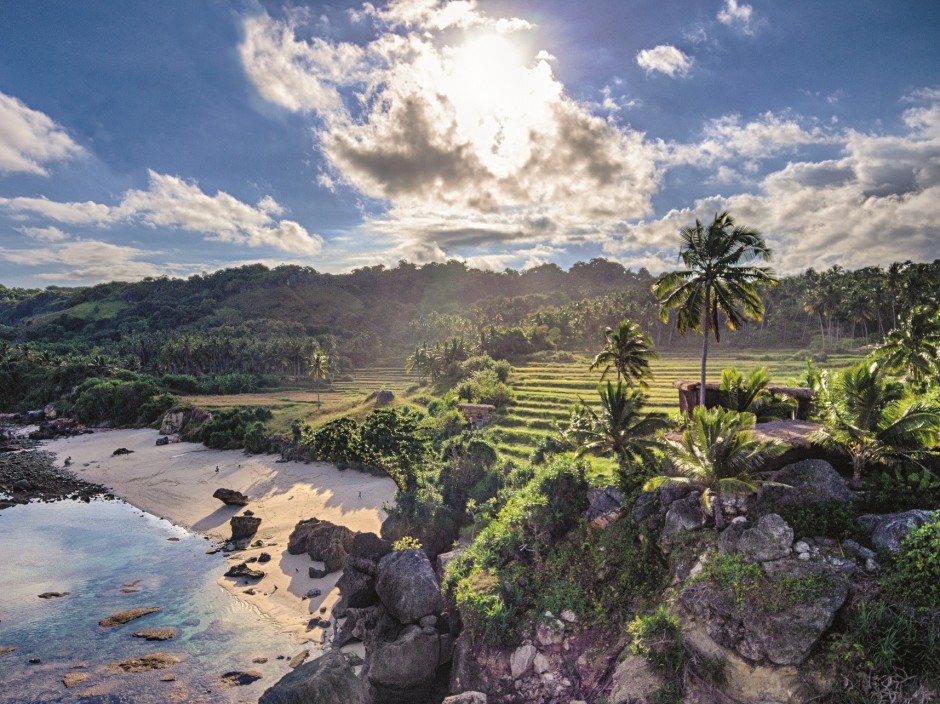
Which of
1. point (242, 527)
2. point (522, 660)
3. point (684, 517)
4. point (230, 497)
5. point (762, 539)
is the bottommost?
point (230, 497)

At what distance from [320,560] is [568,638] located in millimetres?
20940

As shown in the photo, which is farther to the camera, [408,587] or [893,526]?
[408,587]

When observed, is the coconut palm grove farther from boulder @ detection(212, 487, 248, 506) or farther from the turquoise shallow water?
boulder @ detection(212, 487, 248, 506)

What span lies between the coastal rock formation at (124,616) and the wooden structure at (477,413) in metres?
37.5

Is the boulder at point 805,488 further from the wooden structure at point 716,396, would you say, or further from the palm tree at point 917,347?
the palm tree at point 917,347

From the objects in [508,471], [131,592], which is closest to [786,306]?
[508,471]

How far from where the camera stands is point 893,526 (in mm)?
16047

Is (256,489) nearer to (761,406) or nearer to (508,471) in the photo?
(508,471)

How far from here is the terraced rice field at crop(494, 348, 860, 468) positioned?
5365cm

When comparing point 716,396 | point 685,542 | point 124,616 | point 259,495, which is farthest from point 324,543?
point 716,396

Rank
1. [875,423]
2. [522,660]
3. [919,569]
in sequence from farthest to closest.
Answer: [522,660] < [875,423] < [919,569]

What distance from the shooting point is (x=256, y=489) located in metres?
53.0

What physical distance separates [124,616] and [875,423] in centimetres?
4132

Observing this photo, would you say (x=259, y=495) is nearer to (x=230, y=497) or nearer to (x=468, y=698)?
(x=230, y=497)
